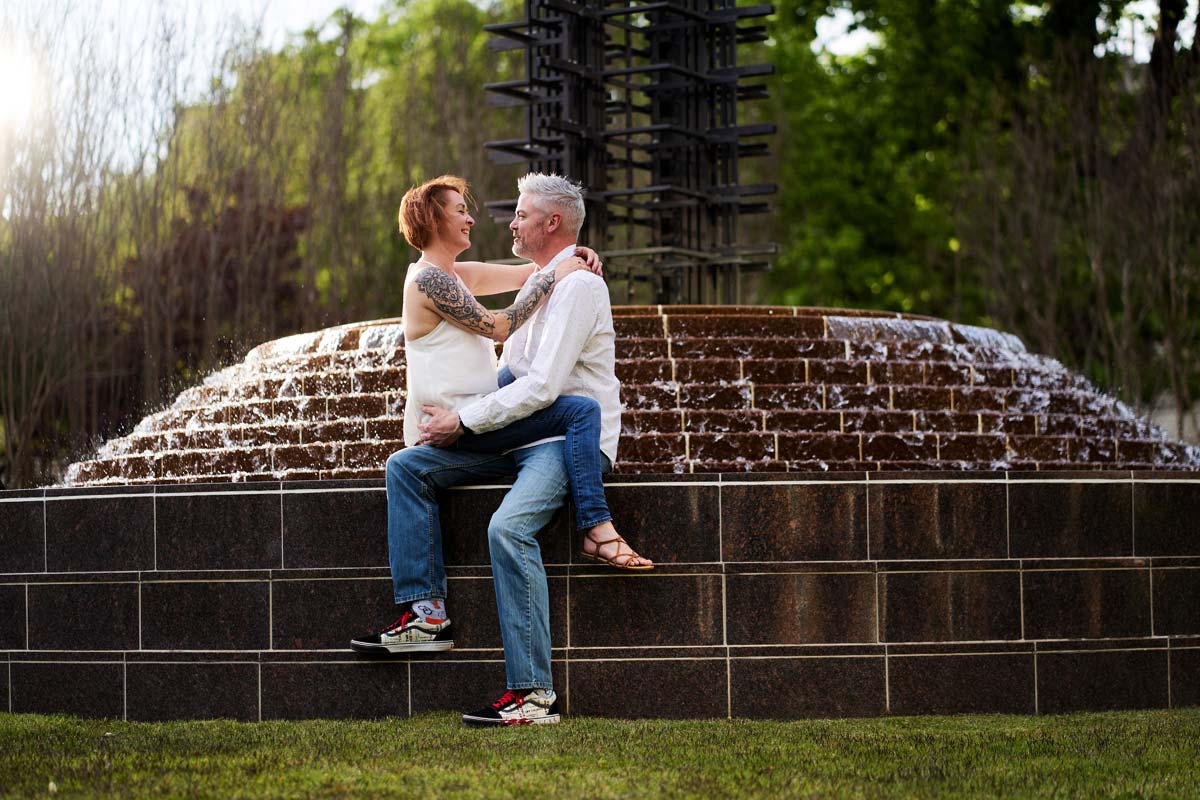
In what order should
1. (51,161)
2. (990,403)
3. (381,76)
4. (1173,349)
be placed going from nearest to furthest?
1. (990,403)
2. (51,161)
3. (1173,349)
4. (381,76)

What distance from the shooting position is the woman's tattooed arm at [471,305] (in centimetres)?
840

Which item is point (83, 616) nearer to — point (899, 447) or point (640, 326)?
point (640, 326)

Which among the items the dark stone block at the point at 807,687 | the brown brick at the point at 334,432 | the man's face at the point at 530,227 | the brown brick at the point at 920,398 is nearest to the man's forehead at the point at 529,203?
the man's face at the point at 530,227

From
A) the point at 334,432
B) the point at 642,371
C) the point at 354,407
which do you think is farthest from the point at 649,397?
the point at 334,432

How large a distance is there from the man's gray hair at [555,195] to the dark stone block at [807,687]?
7.87 ft

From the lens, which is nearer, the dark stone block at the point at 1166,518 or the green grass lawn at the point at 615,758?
the green grass lawn at the point at 615,758

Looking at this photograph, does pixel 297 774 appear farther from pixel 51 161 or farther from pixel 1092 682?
pixel 51 161

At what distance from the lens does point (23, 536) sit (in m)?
9.72

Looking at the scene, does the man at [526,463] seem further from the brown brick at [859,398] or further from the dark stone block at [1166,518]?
the brown brick at [859,398]

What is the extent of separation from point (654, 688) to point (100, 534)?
323 centimetres

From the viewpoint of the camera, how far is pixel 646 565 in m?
8.36

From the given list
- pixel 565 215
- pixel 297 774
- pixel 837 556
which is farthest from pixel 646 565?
pixel 297 774

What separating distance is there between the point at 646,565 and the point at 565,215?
71.2 inches

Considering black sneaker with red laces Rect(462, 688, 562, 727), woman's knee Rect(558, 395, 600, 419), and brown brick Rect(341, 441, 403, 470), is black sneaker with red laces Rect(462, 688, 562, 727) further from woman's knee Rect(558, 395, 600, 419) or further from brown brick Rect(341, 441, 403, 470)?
brown brick Rect(341, 441, 403, 470)
